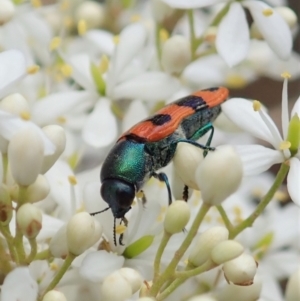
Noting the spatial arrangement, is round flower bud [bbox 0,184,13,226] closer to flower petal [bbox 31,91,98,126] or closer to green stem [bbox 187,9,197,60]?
flower petal [bbox 31,91,98,126]

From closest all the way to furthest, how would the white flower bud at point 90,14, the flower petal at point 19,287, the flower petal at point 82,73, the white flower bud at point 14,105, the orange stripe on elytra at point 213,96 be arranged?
the flower petal at point 19,287, the white flower bud at point 14,105, the orange stripe on elytra at point 213,96, the flower petal at point 82,73, the white flower bud at point 90,14

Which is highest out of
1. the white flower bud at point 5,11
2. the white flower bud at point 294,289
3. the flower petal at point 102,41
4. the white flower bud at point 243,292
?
the white flower bud at point 5,11

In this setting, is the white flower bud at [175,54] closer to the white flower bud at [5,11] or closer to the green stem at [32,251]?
the white flower bud at [5,11]

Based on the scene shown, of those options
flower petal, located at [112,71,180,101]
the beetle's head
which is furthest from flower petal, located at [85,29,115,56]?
the beetle's head

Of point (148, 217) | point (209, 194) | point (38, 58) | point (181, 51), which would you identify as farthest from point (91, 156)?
point (209, 194)

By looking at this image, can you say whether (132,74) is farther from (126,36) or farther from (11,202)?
(11,202)

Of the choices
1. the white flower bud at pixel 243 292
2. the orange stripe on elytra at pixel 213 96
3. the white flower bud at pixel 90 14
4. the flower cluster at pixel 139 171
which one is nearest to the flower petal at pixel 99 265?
the flower cluster at pixel 139 171
